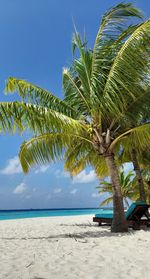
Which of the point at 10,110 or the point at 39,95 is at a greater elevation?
the point at 39,95

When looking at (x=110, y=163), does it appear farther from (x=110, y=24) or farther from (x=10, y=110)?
(x=110, y=24)

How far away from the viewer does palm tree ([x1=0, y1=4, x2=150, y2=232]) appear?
7.54 metres

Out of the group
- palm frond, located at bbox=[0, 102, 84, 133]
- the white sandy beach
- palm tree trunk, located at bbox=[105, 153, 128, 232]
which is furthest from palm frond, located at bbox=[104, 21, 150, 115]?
the white sandy beach

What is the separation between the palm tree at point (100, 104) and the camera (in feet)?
24.7

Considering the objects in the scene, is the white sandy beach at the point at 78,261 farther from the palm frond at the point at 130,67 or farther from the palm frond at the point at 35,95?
the palm frond at the point at 35,95

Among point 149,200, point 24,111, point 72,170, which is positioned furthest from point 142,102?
point 149,200

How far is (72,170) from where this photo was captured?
44.8 ft

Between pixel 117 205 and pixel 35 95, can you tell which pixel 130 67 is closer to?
pixel 35 95

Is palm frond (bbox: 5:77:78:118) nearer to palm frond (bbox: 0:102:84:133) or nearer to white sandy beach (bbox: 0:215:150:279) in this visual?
palm frond (bbox: 0:102:84:133)

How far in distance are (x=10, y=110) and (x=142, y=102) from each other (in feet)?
12.8

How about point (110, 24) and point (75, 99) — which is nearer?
point (110, 24)

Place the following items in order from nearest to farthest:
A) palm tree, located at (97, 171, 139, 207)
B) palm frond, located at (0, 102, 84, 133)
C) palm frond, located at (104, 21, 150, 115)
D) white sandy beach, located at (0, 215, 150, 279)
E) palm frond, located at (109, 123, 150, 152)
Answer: white sandy beach, located at (0, 215, 150, 279)
palm frond, located at (104, 21, 150, 115)
palm frond, located at (0, 102, 84, 133)
palm frond, located at (109, 123, 150, 152)
palm tree, located at (97, 171, 139, 207)

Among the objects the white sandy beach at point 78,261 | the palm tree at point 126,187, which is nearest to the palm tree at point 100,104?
the white sandy beach at point 78,261

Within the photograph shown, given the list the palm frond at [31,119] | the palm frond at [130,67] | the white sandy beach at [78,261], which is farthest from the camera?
the palm frond at [31,119]
